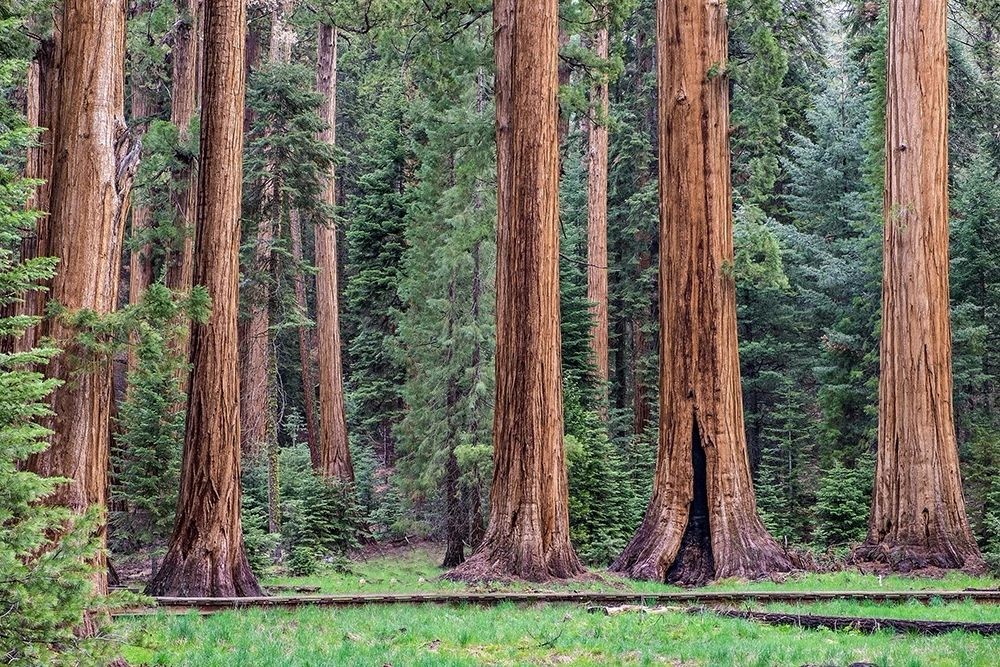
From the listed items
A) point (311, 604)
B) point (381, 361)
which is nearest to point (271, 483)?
point (311, 604)

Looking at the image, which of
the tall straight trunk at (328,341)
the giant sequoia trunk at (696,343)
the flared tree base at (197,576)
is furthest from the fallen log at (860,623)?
the tall straight trunk at (328,341)

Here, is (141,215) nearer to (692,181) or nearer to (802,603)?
(692,181)

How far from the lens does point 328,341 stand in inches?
989

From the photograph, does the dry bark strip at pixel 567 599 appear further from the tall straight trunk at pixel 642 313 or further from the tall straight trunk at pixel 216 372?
the tall straight trunk at pixel 642 313

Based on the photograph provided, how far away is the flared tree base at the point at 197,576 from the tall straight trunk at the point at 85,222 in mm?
4308

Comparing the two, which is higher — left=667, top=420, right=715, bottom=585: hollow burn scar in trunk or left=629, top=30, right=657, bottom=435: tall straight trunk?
left=629, top=30, right=657, bottom=435: tall straight trunk

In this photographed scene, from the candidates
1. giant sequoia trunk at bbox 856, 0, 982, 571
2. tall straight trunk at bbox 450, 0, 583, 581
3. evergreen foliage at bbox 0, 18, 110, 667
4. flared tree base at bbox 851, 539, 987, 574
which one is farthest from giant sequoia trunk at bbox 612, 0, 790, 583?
evergreen foliage at bbox 0, 18, 110, 667

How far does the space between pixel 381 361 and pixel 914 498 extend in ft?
68.9

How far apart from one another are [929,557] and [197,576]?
9917 mm

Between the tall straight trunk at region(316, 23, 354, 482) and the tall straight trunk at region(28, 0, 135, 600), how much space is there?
1625 cm

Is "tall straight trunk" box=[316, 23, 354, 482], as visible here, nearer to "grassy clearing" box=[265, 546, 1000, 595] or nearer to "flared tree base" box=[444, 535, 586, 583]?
"grassy clearing" box=[265, 546, 1000, 595]

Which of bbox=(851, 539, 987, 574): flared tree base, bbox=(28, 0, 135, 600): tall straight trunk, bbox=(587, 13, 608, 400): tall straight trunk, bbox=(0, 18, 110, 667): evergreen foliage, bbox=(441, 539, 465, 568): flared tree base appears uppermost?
bbox=(587, 13, 608, 400): tall straight trunk

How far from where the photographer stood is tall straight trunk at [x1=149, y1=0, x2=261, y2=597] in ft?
39.4

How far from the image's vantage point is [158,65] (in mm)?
25797
